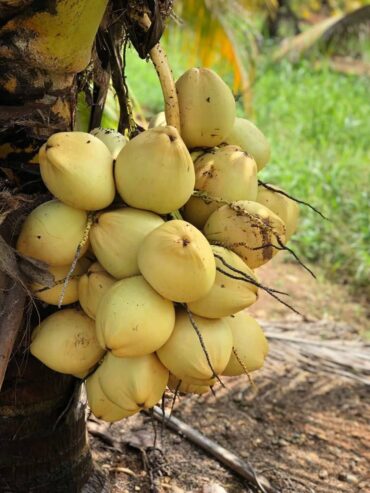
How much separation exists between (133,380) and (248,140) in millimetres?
552

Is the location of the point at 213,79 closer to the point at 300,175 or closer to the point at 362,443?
the point at 362,443

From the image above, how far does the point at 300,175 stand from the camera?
5.40 m

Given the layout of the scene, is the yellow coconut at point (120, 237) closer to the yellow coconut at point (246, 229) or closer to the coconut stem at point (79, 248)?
the coconut stem at point (79, 248)

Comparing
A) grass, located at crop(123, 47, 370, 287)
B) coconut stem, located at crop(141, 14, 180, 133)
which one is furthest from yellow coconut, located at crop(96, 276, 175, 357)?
grass, located at crop(123, 47, 370, 287)

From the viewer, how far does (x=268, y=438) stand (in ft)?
7.50

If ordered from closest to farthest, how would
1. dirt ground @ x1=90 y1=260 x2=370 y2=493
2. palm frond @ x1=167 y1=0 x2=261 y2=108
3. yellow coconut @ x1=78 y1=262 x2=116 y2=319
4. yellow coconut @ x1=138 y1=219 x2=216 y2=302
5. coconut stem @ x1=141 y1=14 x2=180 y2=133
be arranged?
yellow coconut @ x1=138 y1=219 x2=216 y2=302 → yellow coconut @ x1=78 y1=262 x2=116 y2=319 → coconut stem @ x1=141 y1=14 x2=180 y2=133 → dirt ground @ x1=90 y1=260 x2=370 y2=493 → palm frond @ x1=167 y1=0 x2=261 y2=108

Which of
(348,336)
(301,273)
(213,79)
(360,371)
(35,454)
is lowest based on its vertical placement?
(301,273)

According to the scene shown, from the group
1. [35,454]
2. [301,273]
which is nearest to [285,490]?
[35,454]

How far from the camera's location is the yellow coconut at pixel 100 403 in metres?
1.31

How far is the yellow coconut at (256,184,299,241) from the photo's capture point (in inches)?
55.7

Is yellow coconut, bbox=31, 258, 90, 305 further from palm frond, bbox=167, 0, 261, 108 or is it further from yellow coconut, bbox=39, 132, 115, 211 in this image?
palm frond, bbox=167, 0, 261, 108

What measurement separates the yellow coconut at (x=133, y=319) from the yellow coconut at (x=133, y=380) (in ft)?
0.17

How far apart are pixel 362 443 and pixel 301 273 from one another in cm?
217

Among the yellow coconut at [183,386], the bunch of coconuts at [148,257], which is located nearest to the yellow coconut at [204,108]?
the bunch of coconuts at [148,257]
